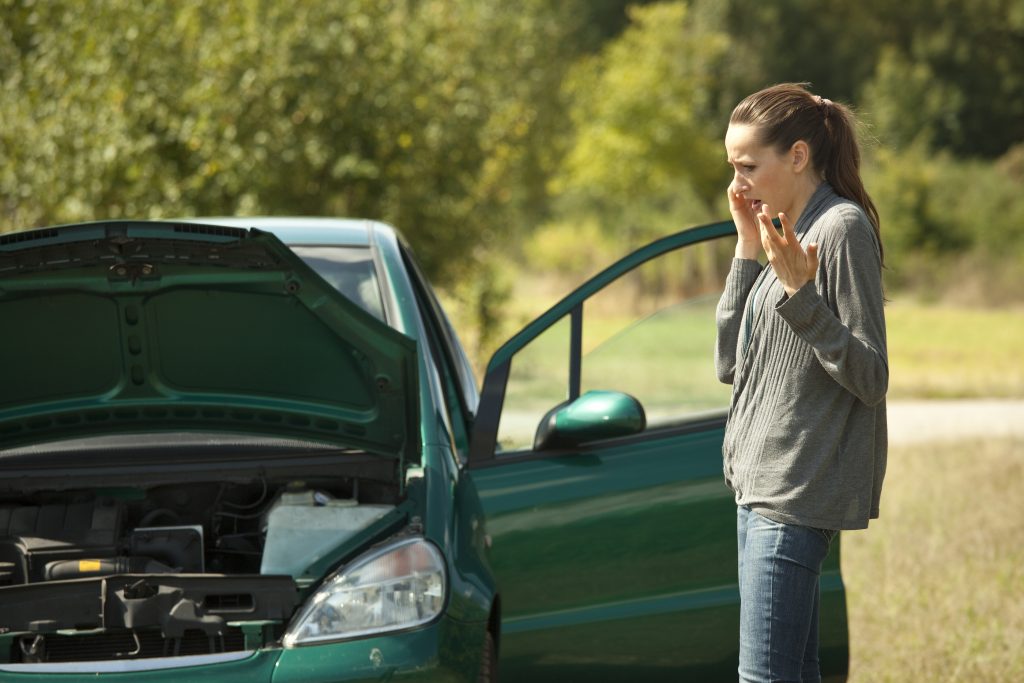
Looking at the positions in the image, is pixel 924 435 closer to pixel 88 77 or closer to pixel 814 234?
pixel 88 77

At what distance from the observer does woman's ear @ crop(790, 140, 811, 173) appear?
2.79 metres

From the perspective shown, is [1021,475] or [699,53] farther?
[699,53]

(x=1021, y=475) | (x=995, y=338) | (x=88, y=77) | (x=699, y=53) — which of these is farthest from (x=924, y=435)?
(x=699, y=53)

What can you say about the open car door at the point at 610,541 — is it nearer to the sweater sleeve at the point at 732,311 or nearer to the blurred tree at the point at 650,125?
the sweater sleeve at the point at 732,311

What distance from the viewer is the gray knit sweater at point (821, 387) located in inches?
102

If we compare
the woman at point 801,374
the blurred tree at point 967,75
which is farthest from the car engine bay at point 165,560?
the blurred tree at point 967,75

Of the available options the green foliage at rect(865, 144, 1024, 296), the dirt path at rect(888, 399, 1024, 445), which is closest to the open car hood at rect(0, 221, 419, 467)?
the dirt path at rect(888, 399, 1024, 445)

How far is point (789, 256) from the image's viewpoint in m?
2.56

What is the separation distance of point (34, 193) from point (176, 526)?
6.97 m

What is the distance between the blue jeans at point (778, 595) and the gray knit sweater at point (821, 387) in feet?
0.15

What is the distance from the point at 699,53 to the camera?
37.2m

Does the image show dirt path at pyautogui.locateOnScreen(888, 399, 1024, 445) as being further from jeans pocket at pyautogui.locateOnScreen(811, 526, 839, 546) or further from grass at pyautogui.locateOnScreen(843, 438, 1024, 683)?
jeans pocket at pyautogui.locateOnScreen(811, 526, 839, 546)

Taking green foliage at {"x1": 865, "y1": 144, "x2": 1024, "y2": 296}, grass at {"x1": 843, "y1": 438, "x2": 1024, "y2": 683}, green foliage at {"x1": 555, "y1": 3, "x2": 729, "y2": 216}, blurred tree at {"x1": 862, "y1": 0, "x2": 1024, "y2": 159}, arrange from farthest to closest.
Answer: blurred tree at {"x1": 862, "y1": 0, "x2": 1024, "y2": 159} < green foliage at {"x1": 555, "y1": 3, "x2": 729, "y2": 216} < green foliage at {"x1": 865, "y1": 144, "x2": 1024, "y2": 296} < grass at {"x1": 843, "y1": 438, "x2": 1024, "y2": 683}

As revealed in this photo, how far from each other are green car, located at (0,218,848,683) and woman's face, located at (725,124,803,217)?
870mm
